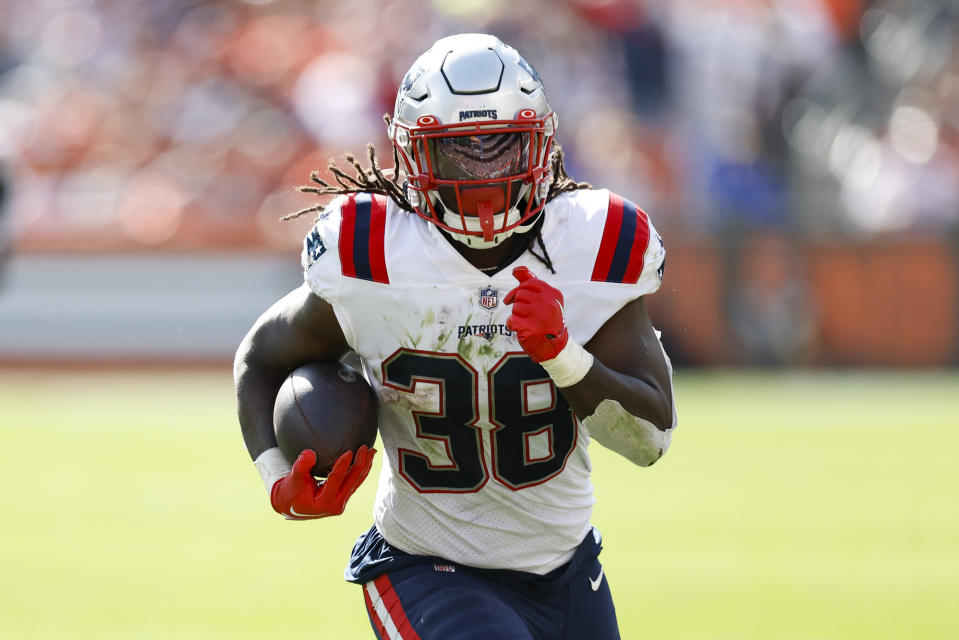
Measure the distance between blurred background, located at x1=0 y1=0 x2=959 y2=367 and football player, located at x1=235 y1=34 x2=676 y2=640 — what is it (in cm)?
794

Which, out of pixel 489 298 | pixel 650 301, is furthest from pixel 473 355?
pixel 650 301

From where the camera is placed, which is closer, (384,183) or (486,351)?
(486,351)

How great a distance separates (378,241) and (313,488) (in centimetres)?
53

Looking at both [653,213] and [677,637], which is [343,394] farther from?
[653,213]

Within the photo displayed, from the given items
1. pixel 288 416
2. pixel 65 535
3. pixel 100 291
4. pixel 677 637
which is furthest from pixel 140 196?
pixel 288 416

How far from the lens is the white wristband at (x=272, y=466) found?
9.30 ft

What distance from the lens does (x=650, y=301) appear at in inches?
405

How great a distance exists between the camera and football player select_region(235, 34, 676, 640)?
2.75 meters

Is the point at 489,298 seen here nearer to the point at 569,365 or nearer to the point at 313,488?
the point at 569,365

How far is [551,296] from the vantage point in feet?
8.48

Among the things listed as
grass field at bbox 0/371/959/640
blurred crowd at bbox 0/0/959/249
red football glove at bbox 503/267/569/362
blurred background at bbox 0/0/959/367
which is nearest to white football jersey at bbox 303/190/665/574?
red football glove at bbox 503/267/569/362

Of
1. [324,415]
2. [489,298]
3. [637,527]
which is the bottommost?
[637,527]

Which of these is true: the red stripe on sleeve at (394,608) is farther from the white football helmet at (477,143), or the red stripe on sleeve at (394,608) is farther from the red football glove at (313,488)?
the white football helmet at (477,143)

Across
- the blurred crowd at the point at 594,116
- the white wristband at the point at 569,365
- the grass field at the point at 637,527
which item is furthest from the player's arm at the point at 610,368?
the blurred crowd at the point at 594,116
